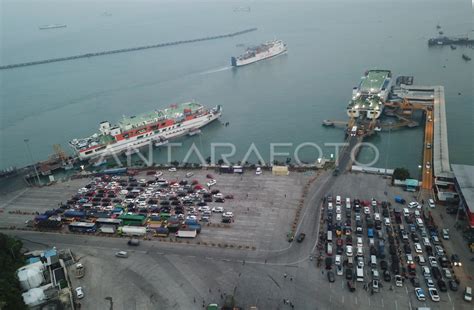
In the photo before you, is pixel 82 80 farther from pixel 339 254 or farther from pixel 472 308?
pixel 472 308

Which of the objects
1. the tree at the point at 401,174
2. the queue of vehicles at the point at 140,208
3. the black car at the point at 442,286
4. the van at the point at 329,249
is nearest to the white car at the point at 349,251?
the van at the point at 329,249

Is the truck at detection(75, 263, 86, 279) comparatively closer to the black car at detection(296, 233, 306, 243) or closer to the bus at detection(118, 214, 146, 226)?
the bus at detection(118, 214, 146, 226)

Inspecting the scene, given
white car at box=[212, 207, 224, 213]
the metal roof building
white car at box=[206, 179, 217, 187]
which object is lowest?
white car at box=[212, 207, 224, 213]

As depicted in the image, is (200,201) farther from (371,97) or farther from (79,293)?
(371,97)

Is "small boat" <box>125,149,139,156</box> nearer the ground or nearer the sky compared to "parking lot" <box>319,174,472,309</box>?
nearer the ground

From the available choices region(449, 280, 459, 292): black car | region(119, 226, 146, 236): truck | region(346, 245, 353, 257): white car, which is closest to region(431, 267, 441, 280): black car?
region(449, 280, 459, 292): black car

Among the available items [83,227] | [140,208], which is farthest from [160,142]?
[83,227]
